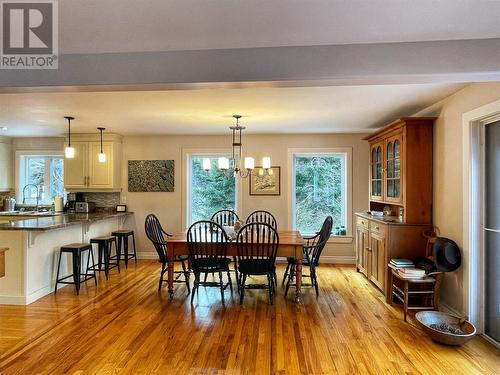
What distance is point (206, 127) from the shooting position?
524cm

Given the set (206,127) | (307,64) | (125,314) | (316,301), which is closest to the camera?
(307,64)

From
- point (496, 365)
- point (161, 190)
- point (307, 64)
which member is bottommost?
point (496, 365)

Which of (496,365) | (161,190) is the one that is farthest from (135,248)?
(496,365)

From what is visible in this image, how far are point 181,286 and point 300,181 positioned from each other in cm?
289

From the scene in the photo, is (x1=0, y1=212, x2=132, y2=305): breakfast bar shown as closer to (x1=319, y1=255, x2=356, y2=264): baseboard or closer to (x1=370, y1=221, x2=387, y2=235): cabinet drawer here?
A: (x1=370, y1=221, x2=387, y2=235): cabinet drawer

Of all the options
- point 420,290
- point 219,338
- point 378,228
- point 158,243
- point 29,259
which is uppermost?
point 378,228

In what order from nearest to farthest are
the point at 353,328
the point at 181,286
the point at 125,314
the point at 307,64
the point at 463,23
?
the point at 463,23
the point at 307,64
the point at 353,328
the point at 125,314
the point at 181,286

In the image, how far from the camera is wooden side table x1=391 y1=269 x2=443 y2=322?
10.8 ft

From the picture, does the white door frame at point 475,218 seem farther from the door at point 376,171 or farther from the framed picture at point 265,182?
the framed picture at point 265,182

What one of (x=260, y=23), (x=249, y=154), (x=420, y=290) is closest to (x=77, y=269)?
(x=249, y=154)

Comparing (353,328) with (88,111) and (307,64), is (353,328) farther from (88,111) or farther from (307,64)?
(88,111)

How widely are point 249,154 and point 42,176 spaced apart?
4.20 meters

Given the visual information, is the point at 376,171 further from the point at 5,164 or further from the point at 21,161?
the point at 5,164

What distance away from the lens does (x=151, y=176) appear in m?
6.10
